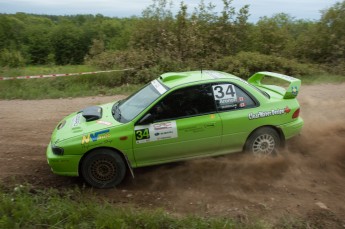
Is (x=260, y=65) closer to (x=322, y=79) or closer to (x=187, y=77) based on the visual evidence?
(x=322, y=79)

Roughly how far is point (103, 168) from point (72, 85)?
25.2 feet

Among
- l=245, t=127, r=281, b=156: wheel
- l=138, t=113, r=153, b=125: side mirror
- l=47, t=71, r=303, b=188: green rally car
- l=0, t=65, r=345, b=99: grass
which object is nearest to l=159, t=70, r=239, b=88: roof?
l=47, t=71, r=303, b=188: green rally car

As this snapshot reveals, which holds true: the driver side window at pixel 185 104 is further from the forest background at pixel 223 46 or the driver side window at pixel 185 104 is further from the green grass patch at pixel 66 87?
the forest background at pixel 223 46

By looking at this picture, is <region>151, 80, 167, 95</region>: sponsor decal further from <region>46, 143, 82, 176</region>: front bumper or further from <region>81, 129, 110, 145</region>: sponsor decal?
<region>46, 143, 82, 176</region>: front bumper

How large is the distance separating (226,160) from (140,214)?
221cm

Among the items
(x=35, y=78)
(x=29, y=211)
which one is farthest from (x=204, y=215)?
(x=35, y=78)

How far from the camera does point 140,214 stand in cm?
452

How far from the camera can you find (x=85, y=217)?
454 cm

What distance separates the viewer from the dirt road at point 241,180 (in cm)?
496

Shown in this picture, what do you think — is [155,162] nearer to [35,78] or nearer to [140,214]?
[140,214]

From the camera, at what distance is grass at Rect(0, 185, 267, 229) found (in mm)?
4297

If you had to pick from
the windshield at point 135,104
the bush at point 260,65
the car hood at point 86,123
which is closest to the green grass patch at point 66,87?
the bush at point 260,65

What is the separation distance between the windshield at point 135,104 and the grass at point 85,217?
1473mm

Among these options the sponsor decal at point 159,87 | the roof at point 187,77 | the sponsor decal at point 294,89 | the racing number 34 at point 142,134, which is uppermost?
the roof at point 187,77
